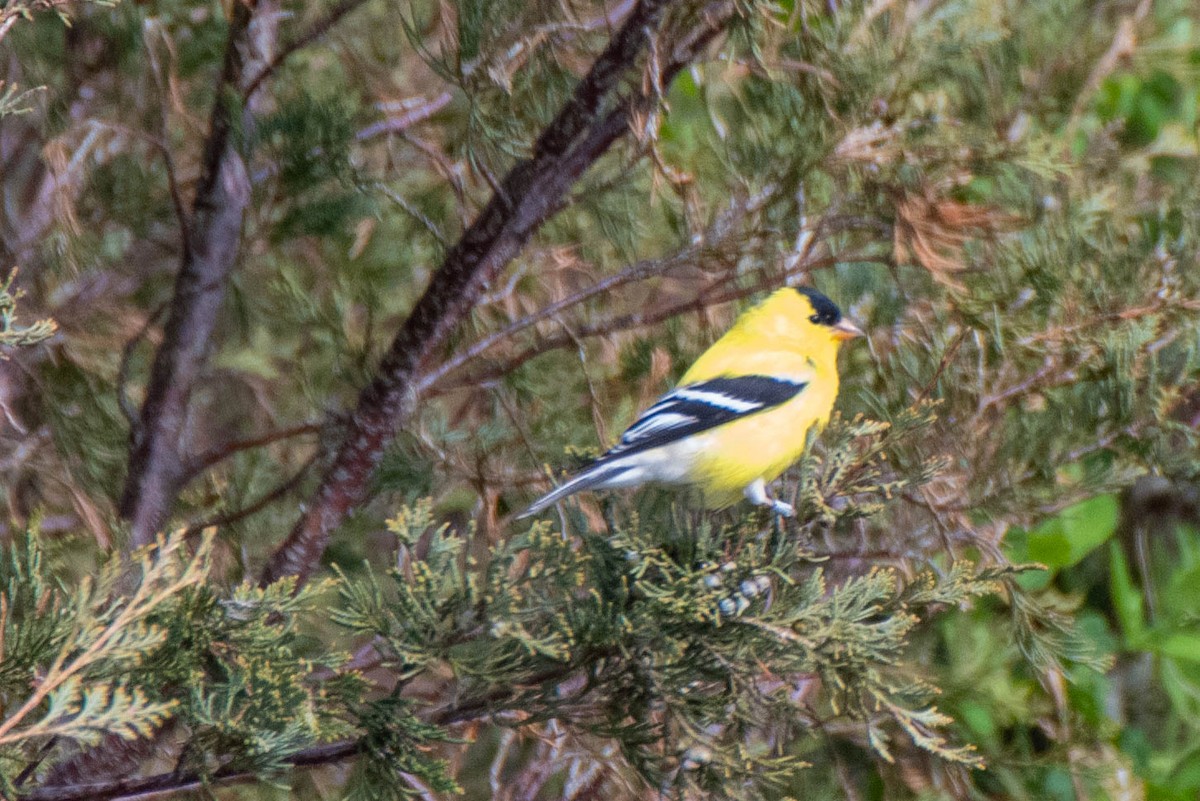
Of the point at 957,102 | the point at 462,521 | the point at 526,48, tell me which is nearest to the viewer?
the point at 526,48

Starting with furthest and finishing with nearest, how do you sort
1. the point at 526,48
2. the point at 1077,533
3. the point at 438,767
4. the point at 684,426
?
the point at 1077,533 < the point at 684,426 < the point at 526,48 < the point at 438,767

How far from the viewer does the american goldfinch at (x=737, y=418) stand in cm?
269

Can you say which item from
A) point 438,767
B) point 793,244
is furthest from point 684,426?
point 438,767

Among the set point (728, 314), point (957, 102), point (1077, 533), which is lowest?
point (1077, 533)

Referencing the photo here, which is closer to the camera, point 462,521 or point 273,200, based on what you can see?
point 273,200

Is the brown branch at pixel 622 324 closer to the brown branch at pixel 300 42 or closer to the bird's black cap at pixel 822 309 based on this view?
the bird's black cap at pixel 822 309

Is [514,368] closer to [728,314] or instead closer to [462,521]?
[728,314]

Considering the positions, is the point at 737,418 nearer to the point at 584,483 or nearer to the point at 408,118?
the point at 584,483

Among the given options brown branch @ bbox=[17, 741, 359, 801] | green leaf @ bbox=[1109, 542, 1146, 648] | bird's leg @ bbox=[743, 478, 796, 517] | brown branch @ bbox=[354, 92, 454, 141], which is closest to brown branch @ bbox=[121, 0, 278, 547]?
brown branch @ bbox=[354, 92, 454, 141]

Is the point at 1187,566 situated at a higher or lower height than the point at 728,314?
lower

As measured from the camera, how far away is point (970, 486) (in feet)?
9.45

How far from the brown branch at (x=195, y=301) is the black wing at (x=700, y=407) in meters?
1.10

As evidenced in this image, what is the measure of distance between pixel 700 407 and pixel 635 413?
Result: 0.75ft

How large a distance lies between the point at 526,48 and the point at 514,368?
750 mm
